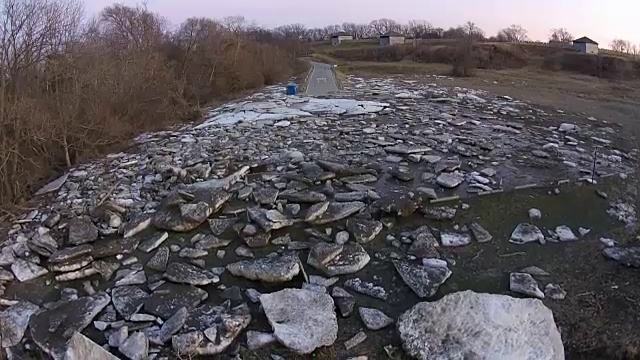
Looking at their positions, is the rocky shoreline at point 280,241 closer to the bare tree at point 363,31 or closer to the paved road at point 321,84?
the paved road at point 321,84

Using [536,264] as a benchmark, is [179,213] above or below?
above

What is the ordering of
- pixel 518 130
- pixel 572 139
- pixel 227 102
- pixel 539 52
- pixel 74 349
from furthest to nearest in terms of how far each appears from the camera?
pixel 539 52 → pixel 227 102 → pixel 518 130 → pixel 572 139 → pixel 74 349

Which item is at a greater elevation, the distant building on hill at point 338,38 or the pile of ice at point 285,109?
the distant building on hill at point 338,38

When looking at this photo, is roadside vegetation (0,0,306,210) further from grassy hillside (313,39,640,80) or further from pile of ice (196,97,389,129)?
grassy hillside (313,39,640,80)

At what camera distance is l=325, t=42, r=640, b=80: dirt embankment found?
28.4 metres

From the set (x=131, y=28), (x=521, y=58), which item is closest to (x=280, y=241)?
(x=131, y=28)

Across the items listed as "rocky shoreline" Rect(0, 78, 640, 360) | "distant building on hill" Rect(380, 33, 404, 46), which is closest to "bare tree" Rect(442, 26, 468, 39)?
"distant building on hill" Rect(380, 33, 404, 46)

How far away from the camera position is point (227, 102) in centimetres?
1543

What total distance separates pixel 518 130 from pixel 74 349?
8.80 meters

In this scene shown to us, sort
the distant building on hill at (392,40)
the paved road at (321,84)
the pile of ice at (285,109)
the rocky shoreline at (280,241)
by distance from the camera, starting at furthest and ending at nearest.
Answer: the distant building on hill at (392,40), the paved road at (321,84), the pile of ice at (285,109), the rocky shoreline at (280,241)

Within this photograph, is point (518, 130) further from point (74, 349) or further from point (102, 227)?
point (74, 349)

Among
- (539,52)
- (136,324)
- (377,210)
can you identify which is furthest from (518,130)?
(539,52)

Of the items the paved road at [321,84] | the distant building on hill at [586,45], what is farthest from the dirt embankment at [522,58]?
the paved road at [321,84]

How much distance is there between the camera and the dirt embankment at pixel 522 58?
28.4 meters
